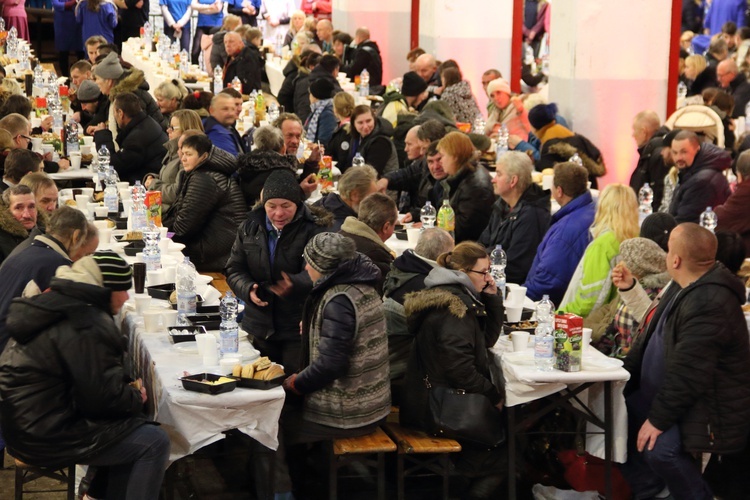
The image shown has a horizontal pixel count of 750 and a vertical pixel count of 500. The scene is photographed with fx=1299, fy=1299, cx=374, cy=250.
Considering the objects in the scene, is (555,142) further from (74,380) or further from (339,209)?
(74,380)

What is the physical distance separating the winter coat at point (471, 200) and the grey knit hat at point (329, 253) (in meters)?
3.12

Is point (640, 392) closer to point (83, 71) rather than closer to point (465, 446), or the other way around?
point (465, 446)

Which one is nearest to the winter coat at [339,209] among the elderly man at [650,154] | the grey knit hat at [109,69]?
the elderly man at [650,154]

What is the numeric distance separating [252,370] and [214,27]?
50.5 ft

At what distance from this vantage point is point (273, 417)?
5.63 metres

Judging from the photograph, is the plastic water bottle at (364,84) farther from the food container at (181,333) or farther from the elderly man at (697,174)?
the food container at (181,333)

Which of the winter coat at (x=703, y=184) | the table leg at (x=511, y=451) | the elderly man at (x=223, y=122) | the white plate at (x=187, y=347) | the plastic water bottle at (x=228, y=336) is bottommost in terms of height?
the table leg at (x=511, y=451)

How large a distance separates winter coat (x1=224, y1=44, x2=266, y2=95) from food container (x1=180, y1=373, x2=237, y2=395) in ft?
34.5

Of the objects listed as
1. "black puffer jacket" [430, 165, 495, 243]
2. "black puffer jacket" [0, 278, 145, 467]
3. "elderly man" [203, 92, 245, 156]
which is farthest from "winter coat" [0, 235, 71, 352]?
"elderly man" [203, 92, 245, 156]

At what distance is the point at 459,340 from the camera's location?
19.3 ft

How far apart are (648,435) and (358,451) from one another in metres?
1.31

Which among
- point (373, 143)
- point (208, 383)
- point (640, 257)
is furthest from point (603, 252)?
point (373, 143)

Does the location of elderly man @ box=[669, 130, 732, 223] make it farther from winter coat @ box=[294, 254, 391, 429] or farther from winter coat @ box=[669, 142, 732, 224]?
winter coat @ box=[294, 254, 391, 429]

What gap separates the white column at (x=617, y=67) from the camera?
11594mm
